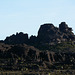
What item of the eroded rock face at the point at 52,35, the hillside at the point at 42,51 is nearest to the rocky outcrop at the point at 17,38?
the hillside at the point at 42,51

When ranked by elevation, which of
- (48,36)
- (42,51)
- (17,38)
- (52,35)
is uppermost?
(17,38)

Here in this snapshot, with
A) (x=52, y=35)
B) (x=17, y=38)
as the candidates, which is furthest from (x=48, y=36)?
(x=17, y=38)

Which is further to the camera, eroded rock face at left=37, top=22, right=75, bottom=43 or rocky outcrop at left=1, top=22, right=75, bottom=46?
rocky outcrop at left=1, top=22, right=75, bottom=46

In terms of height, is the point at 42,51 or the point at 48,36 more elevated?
the point at 48,36

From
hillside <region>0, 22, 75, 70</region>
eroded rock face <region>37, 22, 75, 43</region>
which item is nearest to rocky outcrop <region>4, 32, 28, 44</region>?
hillside <region>0, 22, 75, 70</region>

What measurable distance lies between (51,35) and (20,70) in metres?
75.1

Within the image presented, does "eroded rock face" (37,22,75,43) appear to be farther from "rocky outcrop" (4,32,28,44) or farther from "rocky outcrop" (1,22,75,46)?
"rocky outcrop" (4,32,28,44)

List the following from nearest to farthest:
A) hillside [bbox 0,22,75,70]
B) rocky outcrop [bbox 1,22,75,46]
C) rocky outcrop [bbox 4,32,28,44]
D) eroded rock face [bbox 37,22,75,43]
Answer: hillside [bbox 0,22,75,70] < eroded rock face [bbox 37,22,75,43] < rocky outcrop [bbox 1,22,75,46] < rocky outcrop [bbox 4,32,28,44]

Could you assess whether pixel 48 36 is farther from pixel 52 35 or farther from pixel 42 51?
pixel 42 51

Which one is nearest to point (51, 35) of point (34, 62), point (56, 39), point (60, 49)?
point (56, 39)

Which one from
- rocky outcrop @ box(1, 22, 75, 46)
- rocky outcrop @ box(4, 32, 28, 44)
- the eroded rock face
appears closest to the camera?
the eroded rock face

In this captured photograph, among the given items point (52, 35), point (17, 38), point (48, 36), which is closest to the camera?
point (48, 36)

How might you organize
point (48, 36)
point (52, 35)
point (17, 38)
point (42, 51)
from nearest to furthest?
point (42, 51) < point (48, 36) < point (52, 35) < point (17, 38)

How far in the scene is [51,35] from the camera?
170375mm
